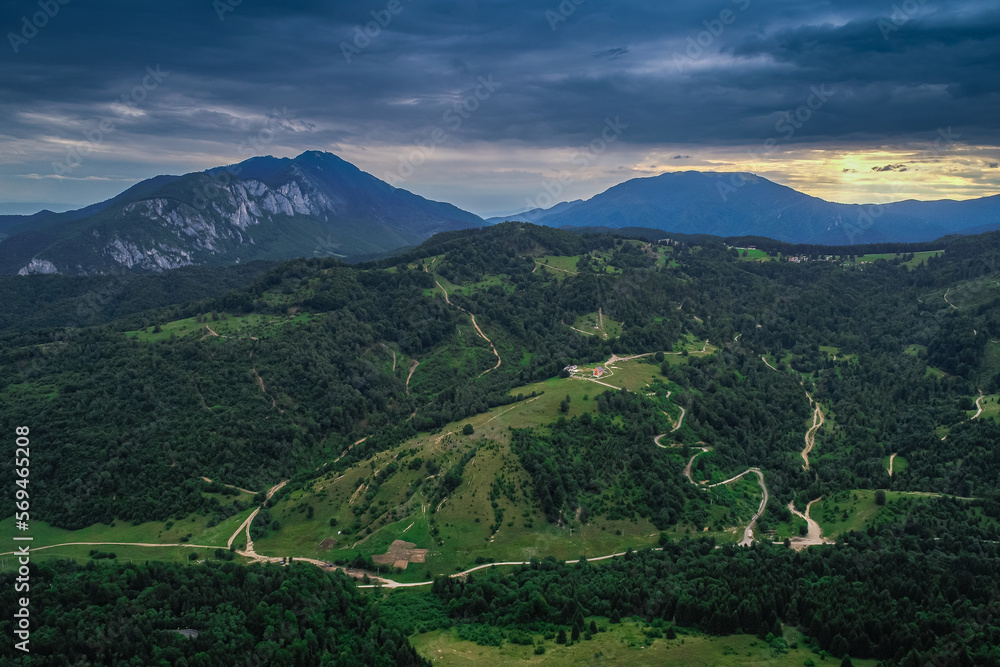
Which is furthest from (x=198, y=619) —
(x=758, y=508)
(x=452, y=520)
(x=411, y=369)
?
(x=411, y=369)

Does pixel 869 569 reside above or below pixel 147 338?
below

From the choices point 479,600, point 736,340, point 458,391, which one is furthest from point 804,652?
point 736,340

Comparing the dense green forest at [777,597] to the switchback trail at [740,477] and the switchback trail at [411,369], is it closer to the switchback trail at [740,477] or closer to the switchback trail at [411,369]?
the switchback trail at [740,477]

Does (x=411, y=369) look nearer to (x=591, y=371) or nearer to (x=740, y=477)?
(x=591, y=371)

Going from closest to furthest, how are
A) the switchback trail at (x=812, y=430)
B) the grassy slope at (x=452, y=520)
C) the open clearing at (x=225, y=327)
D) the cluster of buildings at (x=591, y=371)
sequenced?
the grassy slope at (x=452, y=520) < the switchback trail at (x=812, y=430) < the cluster of buildings at (x=591, y=371) < the open clearing at (x=225, y=327)

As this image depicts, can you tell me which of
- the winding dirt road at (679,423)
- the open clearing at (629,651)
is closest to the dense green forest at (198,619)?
the open clearing at (629,651)

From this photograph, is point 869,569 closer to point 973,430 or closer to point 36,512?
point 973,430

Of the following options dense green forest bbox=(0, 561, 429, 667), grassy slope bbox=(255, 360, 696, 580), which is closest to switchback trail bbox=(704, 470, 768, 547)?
grassy slope bbox=(255, 360, 696, 580)

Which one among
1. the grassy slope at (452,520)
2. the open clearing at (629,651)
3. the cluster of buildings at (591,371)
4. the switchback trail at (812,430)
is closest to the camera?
the open clearing at (629,651)

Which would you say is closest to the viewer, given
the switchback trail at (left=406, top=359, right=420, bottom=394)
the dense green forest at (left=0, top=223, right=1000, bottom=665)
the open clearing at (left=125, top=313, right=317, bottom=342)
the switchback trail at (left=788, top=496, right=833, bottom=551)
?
the dense green forest at (left=0, top=223, right=1000, bottom=665)

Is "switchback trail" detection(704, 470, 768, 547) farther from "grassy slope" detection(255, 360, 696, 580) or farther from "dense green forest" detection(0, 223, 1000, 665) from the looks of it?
"grassy slope" detection(255, 360, 696, 580)

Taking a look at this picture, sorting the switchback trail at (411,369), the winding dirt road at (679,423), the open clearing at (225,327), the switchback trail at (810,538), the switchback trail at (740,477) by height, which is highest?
the open clearing at (225,327)
